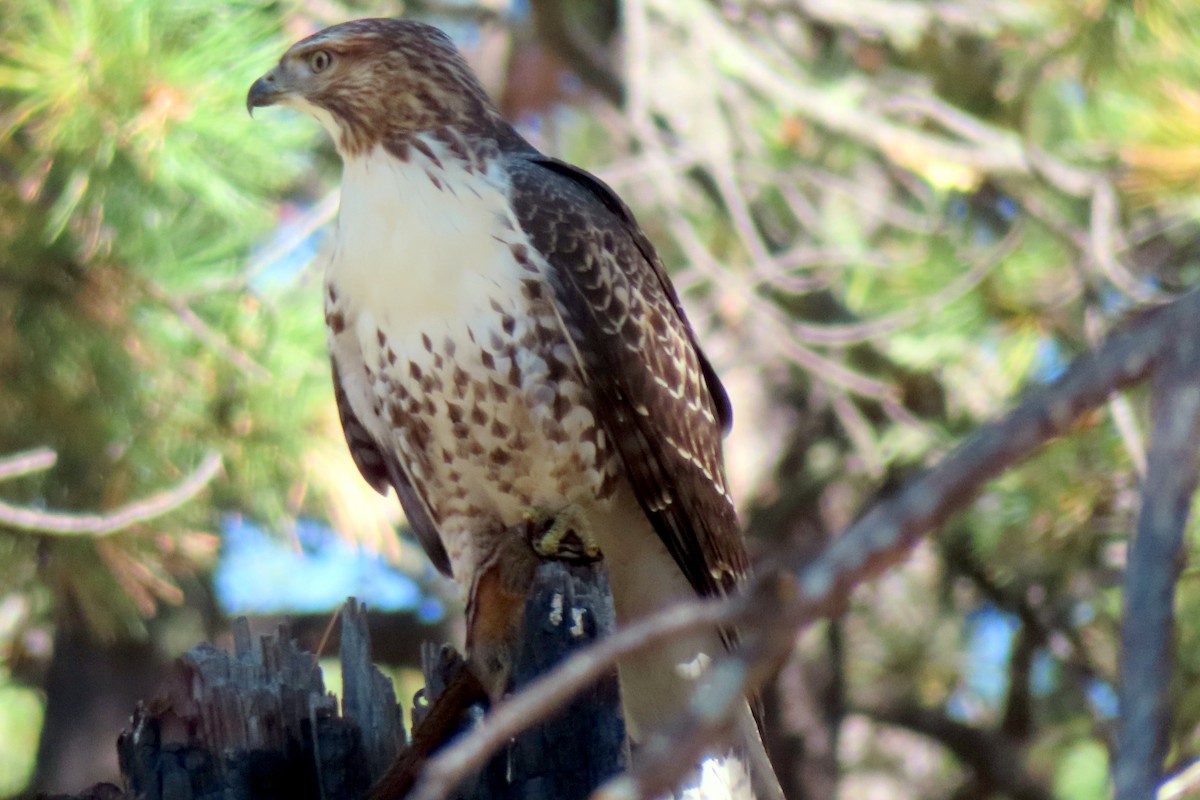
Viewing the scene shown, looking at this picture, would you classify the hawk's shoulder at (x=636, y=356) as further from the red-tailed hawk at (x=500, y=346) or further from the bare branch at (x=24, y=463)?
the bare branch at (x=24, y=463)

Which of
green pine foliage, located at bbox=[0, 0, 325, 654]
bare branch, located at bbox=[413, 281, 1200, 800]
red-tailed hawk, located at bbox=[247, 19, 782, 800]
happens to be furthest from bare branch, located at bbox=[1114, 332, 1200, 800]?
green pine foliage, located at bbox=[0, 0, 325, 654]

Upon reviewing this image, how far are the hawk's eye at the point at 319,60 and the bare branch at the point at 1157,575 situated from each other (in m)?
2.79

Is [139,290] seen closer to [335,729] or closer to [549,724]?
[335,729]

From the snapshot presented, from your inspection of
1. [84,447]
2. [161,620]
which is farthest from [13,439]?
[161,620]

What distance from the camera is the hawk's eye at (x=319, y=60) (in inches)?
137

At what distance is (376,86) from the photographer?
3.40 metres

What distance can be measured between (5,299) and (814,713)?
3.66 metres

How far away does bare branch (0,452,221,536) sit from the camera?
403cm

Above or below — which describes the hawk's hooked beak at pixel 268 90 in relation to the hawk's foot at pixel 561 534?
above

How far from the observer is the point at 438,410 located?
3.18 meters

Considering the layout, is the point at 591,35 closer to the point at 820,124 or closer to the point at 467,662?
the point at 820,124

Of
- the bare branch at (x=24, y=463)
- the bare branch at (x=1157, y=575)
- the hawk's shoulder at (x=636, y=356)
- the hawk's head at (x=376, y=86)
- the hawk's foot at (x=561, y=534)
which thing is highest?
the hawk's head at (x=376, y=86)

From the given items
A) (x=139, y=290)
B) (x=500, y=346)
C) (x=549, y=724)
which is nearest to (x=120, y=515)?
(x=139, y=290)

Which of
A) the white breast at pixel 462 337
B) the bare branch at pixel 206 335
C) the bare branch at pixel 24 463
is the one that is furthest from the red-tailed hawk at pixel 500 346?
the bare branch at pixel 206 335
